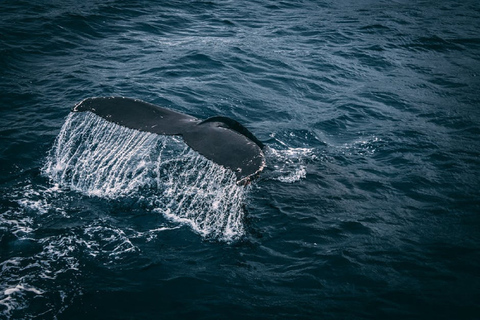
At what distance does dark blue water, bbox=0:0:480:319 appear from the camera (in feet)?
14.2

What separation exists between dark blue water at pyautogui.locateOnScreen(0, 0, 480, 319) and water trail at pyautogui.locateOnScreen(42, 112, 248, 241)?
0.04 meters

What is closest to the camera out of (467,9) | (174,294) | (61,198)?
(174,294)

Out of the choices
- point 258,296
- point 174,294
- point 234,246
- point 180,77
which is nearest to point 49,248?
point 174,294

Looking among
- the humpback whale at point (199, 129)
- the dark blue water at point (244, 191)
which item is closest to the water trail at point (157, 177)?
the dark blue water at point (244, 191)

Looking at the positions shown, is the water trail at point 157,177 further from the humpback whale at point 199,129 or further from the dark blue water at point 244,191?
the humpback whale at point 199,129

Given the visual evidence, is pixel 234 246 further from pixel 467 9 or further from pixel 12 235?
pixel 467 9

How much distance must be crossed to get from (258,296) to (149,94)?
6.96 metres

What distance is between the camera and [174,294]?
14.2 feet

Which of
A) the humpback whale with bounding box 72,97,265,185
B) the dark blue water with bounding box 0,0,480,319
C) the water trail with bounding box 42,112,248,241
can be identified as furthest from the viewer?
the water trail with bounding box 42,112,248,241

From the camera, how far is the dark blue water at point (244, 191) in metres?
4.33

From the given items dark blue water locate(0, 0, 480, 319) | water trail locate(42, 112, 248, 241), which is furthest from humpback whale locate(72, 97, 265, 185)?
dark blue water locate(0, 0, 480, 319)

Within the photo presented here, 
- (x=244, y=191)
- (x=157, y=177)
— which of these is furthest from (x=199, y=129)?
(x=157, y=177)

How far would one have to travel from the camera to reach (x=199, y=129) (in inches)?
193

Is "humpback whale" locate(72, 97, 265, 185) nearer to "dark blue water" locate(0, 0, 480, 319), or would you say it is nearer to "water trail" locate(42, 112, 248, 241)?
"water trail" locate(42, 112, 248, 241)
